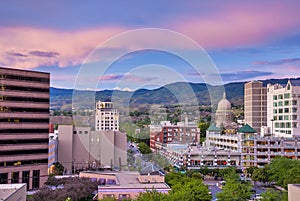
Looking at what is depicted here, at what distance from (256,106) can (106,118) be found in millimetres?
24151

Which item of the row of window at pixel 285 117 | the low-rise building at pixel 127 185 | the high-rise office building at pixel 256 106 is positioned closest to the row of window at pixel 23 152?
the low-rise building at pixel 127 185

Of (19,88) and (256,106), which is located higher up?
(19,88)

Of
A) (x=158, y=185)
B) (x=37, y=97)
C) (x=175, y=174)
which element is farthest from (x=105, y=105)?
(x=158, y=185)

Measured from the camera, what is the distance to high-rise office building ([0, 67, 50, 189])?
22469 millimetres

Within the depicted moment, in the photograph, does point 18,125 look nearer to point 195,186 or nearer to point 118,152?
point 118,152

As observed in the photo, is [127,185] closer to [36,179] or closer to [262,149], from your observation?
[36,179]

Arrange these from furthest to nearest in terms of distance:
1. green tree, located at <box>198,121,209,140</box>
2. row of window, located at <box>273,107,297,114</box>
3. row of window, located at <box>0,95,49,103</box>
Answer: green tree, located at <box>198,121,209,140</box>, row of window, located at <box>273,107,297,114</box>, row of window, located at <box>0,95,49,103</box>

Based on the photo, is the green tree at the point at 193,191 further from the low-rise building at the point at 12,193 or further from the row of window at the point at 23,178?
the row of window at the point at 23,178

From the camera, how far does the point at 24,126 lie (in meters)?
23.3

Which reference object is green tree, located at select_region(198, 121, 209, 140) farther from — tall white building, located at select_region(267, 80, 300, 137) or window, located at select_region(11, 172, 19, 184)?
window, located at select_region(11, 172, 19, 184)

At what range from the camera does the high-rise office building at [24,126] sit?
885 inches

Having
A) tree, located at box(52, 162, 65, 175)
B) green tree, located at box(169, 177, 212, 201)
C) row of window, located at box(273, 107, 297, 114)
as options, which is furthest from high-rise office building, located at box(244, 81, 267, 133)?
green tree, located at box(169, 177, 212, 201)

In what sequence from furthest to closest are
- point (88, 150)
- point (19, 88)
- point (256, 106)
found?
point (256, 106)
point (88, 150)
point (19, 88)

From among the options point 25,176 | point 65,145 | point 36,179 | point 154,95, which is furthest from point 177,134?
point 25,176
